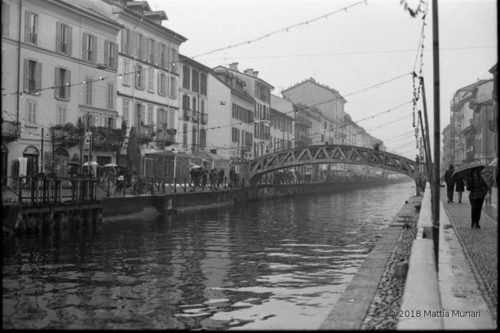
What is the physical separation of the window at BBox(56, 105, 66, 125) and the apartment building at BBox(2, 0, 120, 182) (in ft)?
0.20

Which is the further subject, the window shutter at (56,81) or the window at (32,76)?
the window shutter at (56,81)

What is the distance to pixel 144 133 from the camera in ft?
147

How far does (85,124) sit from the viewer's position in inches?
1522

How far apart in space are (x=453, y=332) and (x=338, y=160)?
54.1 metres

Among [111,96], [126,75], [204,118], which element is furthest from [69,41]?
[204,118]

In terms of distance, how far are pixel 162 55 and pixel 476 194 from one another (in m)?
38.7

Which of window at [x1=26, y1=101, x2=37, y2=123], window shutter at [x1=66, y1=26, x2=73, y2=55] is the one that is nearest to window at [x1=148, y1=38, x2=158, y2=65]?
window shutter at [x1=66, y1=26, x2=73, y2=55]

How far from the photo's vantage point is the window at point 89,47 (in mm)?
39594

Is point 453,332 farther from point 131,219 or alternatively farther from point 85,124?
point 85,124

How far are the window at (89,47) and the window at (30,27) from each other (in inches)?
180

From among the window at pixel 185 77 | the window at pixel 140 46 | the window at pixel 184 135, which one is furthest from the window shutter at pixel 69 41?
the window at pixel 184 135

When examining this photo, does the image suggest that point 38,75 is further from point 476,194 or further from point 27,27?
point 476,194

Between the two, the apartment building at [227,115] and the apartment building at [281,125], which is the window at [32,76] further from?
the apartment building at [281,125]

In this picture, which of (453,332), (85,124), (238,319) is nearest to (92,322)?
(238,319)
